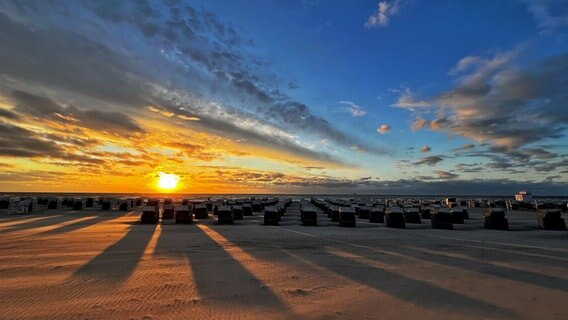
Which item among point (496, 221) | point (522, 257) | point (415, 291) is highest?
point (496, 221)

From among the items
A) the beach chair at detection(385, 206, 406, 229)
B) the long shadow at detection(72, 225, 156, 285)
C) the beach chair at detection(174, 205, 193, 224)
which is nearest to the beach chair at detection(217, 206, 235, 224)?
the beach chair at detection(174, 205, 193, 224)

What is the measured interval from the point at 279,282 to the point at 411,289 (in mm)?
2797

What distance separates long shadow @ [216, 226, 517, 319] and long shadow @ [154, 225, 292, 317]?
2.30 m

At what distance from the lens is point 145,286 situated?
24.9 ft

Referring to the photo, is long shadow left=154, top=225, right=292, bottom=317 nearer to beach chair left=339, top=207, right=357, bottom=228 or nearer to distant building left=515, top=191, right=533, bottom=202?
beach chair left=339, top=207, right=357, bottom=228

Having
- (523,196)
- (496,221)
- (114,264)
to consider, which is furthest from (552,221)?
(523,196)

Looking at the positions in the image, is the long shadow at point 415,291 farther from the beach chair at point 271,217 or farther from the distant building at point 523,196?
the distant building at point 523,196

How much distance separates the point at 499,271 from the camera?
941cm

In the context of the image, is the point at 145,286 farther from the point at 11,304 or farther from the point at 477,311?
the point at 477,311

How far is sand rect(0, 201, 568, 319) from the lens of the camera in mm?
6109

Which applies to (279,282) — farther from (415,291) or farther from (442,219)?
(442,219)

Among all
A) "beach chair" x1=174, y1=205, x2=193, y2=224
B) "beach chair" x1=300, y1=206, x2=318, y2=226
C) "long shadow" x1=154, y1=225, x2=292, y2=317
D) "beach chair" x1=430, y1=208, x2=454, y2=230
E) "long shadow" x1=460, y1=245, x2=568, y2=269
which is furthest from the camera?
"beach chair" x1=174, y1=205, x2=193, y2=224

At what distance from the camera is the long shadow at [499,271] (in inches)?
321

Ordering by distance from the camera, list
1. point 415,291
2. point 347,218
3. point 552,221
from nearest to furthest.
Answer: point 415,291 → point 552,221 → point 347,218
